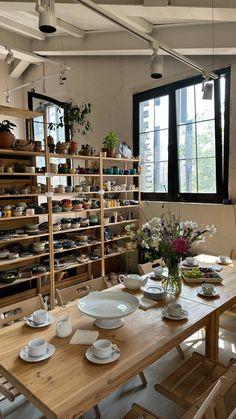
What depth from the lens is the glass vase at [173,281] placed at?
1.96 meters

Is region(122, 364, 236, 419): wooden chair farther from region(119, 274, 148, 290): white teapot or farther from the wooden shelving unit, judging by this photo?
the wooden shelving unit

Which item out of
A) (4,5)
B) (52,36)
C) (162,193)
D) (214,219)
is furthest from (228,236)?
(52,36)

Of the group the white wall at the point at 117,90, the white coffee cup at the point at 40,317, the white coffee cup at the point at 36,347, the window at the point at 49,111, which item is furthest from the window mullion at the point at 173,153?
the white coffee cup at the point at 36,347

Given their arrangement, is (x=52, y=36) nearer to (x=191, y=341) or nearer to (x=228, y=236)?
(x=228, y=236)

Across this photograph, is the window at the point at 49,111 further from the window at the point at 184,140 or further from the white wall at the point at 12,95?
the window at the point at 184,140

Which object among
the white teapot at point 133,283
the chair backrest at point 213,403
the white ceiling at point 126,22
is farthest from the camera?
the white ceiling at point 126,22

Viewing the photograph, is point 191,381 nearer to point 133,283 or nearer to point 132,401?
point 132,401

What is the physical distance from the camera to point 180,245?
183 cm

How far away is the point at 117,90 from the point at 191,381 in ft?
13.3

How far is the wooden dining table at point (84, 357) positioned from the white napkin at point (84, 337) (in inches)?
1.0

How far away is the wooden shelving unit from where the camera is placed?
312 centimetres

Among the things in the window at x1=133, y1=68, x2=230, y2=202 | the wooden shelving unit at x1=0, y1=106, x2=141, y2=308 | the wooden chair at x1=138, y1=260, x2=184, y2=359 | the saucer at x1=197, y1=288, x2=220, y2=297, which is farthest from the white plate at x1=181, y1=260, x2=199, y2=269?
the window at x1=133, y1=68, x2=230, y2=202

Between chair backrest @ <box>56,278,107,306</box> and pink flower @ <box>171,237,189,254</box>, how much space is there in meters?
0.73

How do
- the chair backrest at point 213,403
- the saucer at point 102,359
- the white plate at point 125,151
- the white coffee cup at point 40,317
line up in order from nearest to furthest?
the chair backrest at point 213,403 < the saucer at point 102,359 < the white coffee cup at point 40,317 < the white plate at point 125,151
